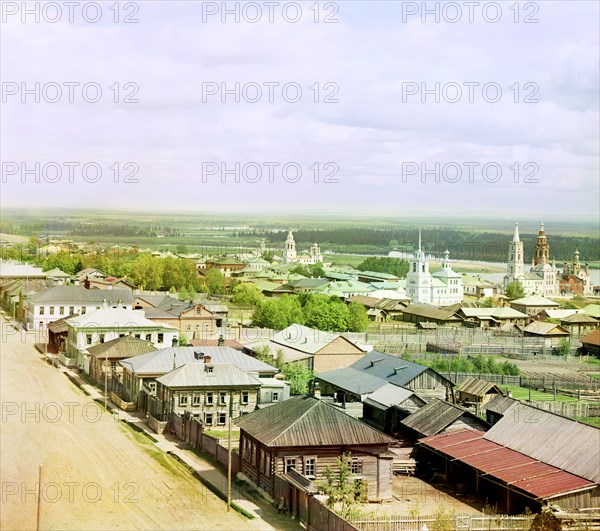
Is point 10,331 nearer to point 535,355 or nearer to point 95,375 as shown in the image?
point 95,375

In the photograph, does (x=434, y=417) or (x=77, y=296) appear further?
(x=77, y=296)

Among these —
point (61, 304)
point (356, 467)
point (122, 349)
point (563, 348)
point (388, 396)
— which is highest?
point (61, 304)

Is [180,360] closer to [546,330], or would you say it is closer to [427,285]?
[546,330]

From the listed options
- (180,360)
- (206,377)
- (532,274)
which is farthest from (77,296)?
(532,274)

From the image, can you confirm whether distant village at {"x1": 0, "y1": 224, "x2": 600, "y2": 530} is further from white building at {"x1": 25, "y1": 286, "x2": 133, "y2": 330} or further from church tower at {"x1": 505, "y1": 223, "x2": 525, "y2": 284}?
church tower at {"x1": 505, "y1": 223, "x2": 525, "y2": 284}

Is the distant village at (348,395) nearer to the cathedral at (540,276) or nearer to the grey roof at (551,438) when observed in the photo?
the grey roof at (551,438)

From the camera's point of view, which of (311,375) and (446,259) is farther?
(446,259)

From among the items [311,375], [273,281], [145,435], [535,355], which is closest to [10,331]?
[311,375]
